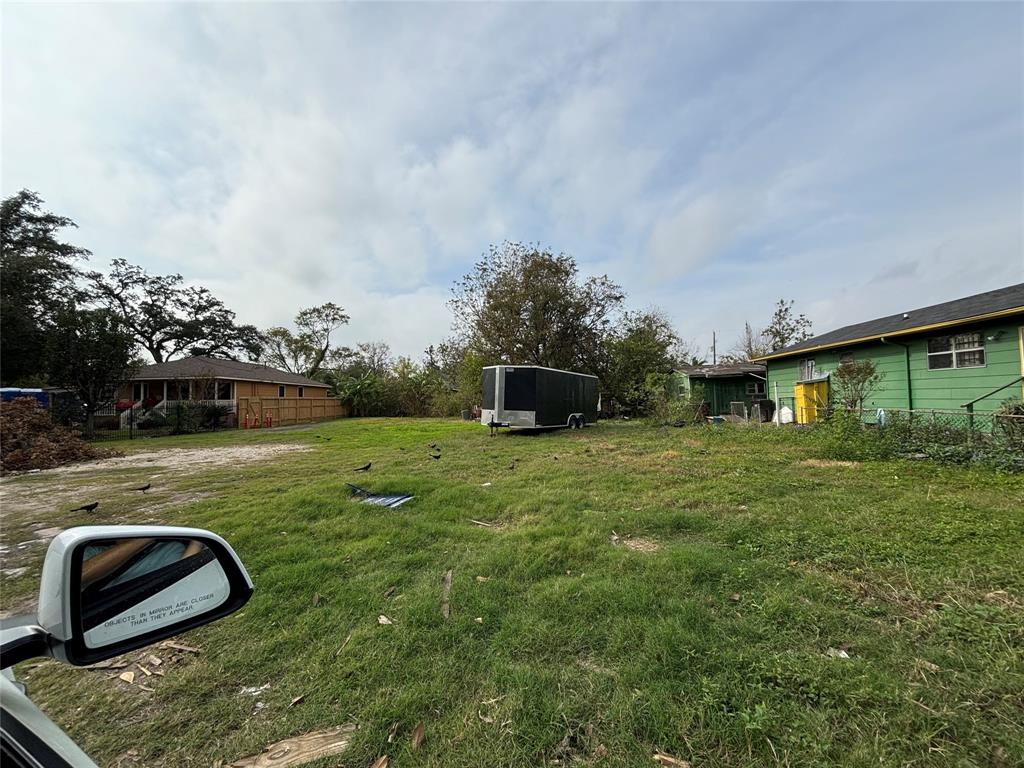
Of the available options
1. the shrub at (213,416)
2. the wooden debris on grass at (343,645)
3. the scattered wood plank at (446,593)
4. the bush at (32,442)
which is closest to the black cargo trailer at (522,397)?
the scattered wood plank at (446,593)

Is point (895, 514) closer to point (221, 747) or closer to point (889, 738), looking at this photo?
point (889, 738)

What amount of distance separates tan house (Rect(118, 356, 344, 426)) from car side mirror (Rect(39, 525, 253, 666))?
2427 cm

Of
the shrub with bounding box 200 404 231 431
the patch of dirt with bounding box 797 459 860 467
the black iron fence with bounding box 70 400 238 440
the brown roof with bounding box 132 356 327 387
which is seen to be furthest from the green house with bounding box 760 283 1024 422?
the brown roof with bounding box 132 356 327 387

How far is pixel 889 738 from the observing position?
5.58 feet

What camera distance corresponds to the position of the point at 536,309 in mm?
22234

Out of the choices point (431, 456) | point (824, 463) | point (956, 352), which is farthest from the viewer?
point (956, 352)

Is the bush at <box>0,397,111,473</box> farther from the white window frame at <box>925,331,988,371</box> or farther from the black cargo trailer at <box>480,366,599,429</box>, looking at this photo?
the white window frame at <box>925,331,988,371</box>

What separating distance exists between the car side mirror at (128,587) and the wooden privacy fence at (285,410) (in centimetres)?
2541

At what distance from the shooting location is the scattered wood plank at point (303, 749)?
174 cm

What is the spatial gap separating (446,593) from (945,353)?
15374mm

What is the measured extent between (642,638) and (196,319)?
4187 cm

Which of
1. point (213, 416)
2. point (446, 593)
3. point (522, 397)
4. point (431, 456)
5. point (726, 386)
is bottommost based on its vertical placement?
point (446, 593)

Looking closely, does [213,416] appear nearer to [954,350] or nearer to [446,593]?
[446,593]

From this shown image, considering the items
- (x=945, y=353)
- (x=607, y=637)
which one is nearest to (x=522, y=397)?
(x=607, y=637)
